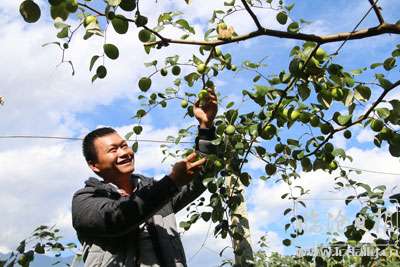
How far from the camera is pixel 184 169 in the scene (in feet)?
6.20

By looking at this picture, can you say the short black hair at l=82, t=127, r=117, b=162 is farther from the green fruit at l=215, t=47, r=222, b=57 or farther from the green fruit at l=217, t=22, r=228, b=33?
the green fruit at l=217, t=22, r=228, b=33

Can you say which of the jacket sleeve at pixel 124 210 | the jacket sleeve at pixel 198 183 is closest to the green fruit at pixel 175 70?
the jacket sleeve at pixel 198 183

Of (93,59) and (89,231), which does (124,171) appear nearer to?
(89,231)

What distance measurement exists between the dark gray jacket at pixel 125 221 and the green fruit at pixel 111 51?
1.97ft

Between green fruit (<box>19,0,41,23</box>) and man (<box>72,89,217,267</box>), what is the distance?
0.83m

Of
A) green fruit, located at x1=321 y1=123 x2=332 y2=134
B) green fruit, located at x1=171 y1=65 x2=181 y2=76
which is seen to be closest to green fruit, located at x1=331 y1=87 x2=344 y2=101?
green fruit, located at x1=321 y1=123 x2=332 y2=134

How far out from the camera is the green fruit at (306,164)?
188 cm

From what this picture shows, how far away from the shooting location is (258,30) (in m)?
1.50

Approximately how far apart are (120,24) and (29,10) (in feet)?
0.79

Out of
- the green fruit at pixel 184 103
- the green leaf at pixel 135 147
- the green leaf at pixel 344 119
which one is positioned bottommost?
the green leaf at pixel 344 119

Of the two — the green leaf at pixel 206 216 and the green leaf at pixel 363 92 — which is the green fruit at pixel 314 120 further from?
the green leaf at pixel 206 216

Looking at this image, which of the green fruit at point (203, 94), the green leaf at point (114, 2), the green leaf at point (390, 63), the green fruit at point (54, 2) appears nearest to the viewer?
the green fruit at point (54, 2)

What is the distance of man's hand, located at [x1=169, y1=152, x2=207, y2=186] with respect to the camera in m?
1.88

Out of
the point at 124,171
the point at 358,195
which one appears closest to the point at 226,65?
the point at 124,171
